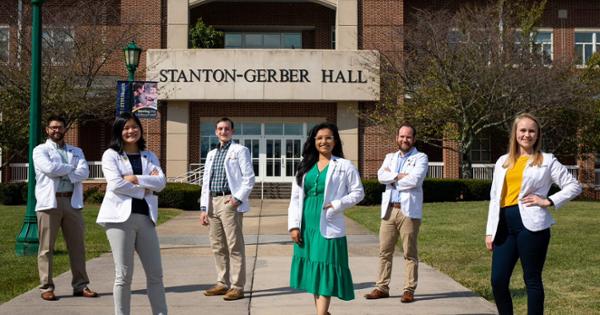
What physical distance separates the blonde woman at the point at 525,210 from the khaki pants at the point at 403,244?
1700 millimetres

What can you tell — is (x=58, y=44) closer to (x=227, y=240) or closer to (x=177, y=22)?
(x=177, y=22)

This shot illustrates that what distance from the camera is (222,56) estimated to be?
94.5ft

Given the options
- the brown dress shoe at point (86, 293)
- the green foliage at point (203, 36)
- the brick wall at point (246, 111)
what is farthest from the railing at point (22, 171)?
the brown dress shoe at point (86, 293)

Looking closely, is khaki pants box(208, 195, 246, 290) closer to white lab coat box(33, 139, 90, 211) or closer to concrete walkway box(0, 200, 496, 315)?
concrete walkway box(0, 200, 496, 315)

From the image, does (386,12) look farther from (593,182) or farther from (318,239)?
(318,239)

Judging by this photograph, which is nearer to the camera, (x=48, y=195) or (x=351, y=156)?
(x=48, y=195)

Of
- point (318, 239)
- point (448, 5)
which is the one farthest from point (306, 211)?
point (448, 5)

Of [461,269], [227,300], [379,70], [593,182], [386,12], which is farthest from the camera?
[593,182]

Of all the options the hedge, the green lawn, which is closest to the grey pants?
the green lawn

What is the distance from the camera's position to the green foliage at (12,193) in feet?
79.2

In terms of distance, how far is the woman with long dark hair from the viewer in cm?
543

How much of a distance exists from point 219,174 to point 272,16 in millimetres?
25863

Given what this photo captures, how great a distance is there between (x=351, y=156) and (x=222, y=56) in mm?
6994

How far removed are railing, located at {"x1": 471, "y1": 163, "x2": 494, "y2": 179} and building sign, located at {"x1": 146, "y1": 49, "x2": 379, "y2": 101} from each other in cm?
611
